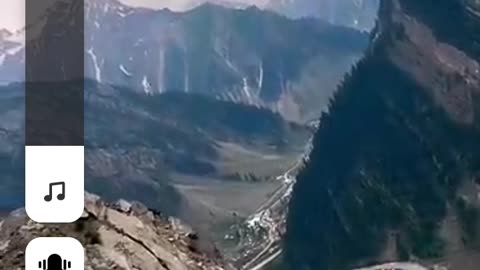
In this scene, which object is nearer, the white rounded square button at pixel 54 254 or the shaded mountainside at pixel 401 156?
the white rounded square button at pixel 54 254

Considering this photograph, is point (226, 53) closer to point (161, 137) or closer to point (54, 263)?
point (161, 137)

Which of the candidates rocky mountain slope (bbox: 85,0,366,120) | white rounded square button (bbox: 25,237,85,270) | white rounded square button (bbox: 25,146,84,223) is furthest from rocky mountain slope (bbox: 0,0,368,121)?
white rounded square button (bbox: 25,237,85,270)

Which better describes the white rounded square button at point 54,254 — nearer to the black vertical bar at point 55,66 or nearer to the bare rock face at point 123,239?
the bare rock face at point 123,239

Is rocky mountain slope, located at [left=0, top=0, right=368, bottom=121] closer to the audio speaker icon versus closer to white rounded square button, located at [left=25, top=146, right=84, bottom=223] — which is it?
white rounded square button, located at [left=25, top=146, right=84, bottom=223]

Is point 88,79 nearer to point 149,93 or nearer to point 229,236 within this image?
point 149,93

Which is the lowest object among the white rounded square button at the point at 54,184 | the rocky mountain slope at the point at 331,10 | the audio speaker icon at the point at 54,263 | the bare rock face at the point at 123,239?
Answer: the bare rock face at the point at 123,239

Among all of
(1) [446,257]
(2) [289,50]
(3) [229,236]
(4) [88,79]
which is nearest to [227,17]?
(2) [289,50]

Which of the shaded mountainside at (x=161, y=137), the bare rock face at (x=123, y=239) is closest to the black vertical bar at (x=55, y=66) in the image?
the shaded mountainside at (x=161, y=137)
